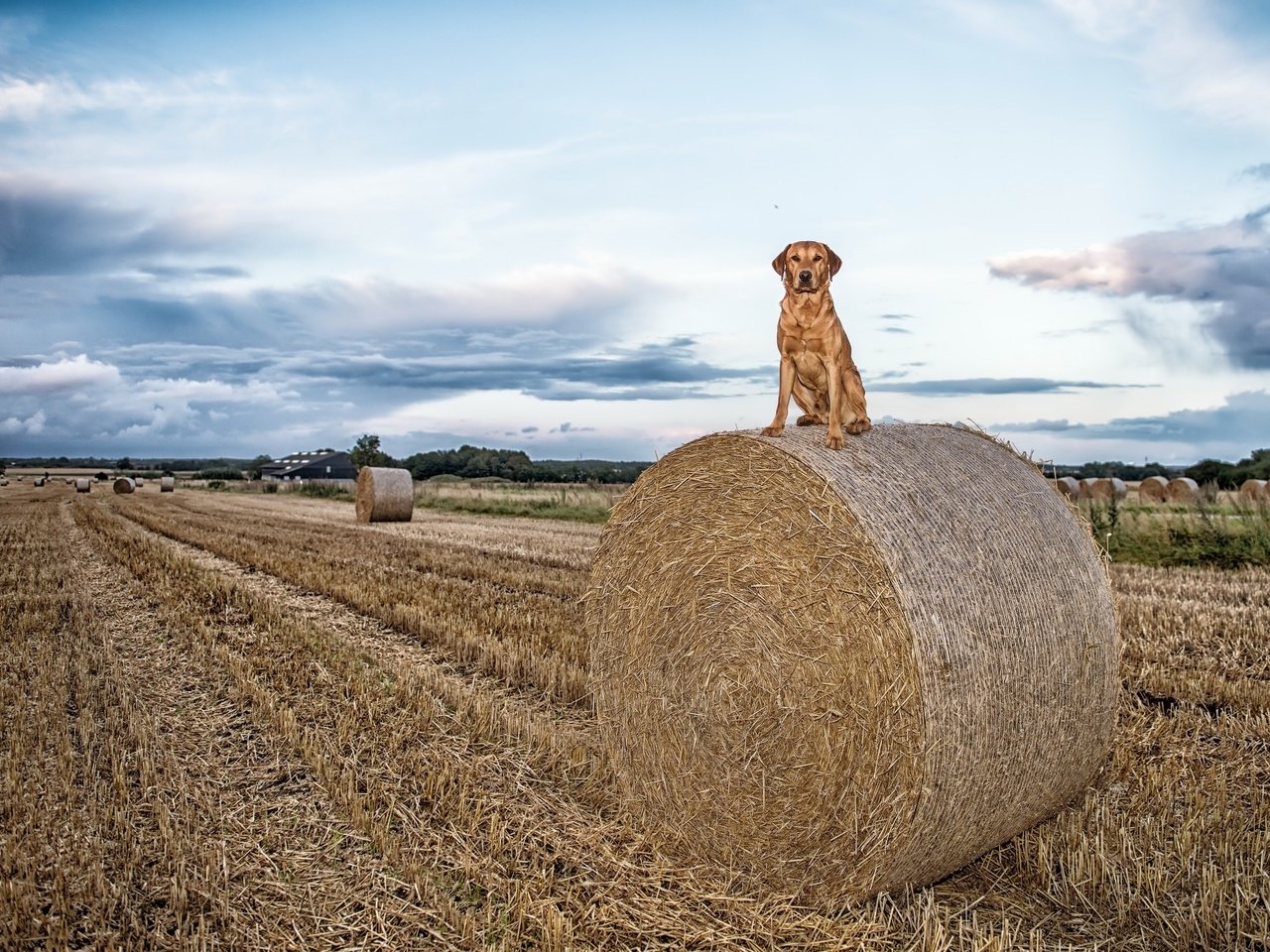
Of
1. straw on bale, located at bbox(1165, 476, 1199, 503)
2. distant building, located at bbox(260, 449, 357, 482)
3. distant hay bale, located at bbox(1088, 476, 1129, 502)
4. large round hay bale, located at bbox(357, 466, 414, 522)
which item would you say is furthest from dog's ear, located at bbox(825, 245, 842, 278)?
distant building, located at bbox(260, 449, 357, 482)

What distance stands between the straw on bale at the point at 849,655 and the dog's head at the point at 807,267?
0.71 meters

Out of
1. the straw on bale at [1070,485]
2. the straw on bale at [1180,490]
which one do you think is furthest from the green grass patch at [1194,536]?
the straw on bale at [1180,490]

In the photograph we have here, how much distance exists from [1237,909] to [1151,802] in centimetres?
116

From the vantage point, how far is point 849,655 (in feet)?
13.6

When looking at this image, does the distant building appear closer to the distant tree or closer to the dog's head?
the distant tree

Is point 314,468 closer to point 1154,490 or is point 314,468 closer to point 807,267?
point 1154,490

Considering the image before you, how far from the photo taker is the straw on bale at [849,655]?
4035mm

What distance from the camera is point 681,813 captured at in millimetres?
4844

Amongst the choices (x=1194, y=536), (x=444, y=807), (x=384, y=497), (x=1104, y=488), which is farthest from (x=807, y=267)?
(x=1104, y=488)

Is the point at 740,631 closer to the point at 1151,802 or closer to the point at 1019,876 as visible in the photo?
the point at 1019,876

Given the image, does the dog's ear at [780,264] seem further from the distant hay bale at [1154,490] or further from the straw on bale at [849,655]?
the distant hay bale at [1154,490]

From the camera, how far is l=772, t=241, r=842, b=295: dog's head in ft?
15.3

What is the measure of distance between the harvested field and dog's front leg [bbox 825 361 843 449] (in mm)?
2017

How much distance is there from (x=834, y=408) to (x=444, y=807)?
281 centimetres
